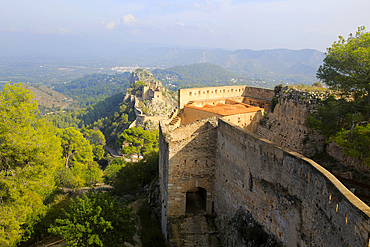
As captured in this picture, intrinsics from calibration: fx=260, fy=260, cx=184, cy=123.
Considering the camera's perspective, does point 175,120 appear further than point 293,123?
Yes

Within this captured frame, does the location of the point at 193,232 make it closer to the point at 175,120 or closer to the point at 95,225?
the point at 95,225

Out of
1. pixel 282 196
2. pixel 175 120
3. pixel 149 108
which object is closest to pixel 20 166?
pixel 175 120

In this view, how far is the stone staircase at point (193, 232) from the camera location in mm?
11859

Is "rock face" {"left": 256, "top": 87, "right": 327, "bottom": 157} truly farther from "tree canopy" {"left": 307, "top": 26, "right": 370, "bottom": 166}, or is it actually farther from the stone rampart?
the stone rampart

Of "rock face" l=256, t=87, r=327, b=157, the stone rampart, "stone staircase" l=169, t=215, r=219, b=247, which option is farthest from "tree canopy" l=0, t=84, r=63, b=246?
"rock face" l=256, t=87, r=327, b=157

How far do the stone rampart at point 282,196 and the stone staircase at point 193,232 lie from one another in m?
0.64

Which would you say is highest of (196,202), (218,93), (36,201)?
(218,93)

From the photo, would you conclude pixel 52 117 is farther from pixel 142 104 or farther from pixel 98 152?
pixel 98 152

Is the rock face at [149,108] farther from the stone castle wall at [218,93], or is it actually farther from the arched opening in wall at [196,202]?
the arched opening in wall at [196,202]

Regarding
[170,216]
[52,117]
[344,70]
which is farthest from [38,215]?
[52,117]

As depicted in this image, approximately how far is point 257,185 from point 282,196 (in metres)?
1.32

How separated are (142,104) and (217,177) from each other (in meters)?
71.7

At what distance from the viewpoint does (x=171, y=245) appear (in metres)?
11.7

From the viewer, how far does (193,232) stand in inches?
484
